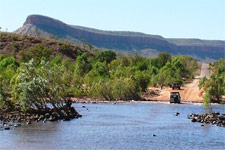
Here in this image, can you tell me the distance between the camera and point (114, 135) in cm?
4531

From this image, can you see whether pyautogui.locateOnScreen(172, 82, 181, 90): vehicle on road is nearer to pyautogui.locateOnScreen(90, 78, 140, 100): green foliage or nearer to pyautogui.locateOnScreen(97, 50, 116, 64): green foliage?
pyautogui.locateOnScreen(90, 78, 140, 100): green foliage

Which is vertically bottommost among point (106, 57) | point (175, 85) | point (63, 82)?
point (175, 85)

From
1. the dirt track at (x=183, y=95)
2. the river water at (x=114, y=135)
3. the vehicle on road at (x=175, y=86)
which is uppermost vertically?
the river water at (x=114, y=135)

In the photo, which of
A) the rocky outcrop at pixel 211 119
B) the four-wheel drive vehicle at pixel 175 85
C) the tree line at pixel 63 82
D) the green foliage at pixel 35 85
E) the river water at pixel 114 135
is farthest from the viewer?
the four-wheel drive vehicle at pixel 175 85

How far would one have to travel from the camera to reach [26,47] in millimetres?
193625

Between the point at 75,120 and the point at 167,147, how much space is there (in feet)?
65.6

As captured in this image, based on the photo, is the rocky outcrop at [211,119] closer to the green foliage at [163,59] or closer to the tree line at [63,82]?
the tree line at [63,82]

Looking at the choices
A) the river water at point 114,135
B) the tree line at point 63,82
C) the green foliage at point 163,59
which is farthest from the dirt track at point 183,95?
the green foliage at point 163,59

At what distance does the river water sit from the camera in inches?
1542

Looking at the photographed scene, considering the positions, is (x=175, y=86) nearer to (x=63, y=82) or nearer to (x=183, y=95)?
(x=183, y=95)

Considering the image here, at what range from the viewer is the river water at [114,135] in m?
39.2

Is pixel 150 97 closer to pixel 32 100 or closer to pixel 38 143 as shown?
pixel 32 100

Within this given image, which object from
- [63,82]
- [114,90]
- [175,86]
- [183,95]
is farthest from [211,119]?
[175,86]

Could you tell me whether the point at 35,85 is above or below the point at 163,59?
above
